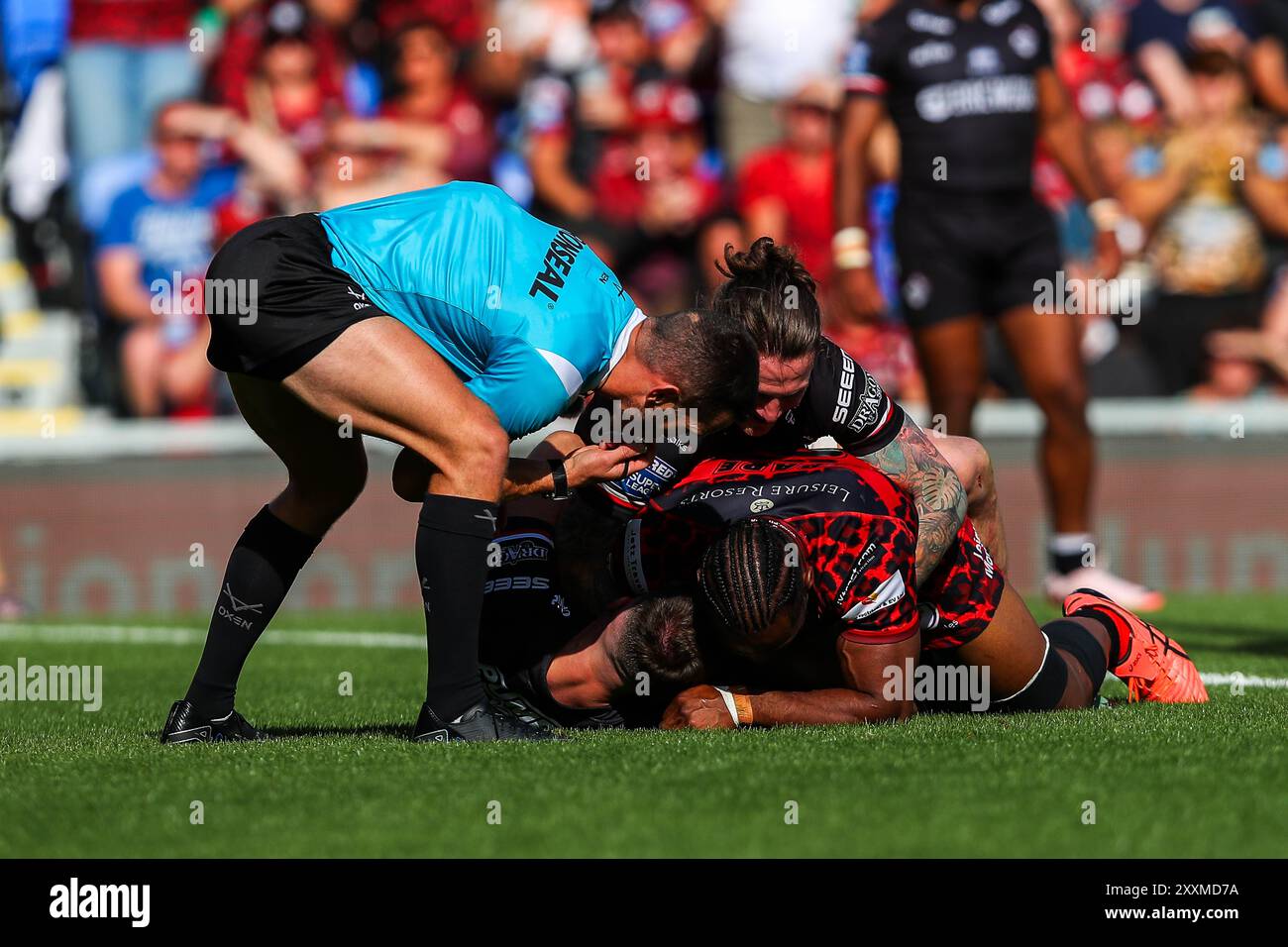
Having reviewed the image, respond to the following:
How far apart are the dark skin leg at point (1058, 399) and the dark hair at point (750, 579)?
162 inches

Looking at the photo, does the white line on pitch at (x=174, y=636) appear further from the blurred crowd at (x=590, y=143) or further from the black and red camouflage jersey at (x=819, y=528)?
the blurred crowd at (x=590, y=143)

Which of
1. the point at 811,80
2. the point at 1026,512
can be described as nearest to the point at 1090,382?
the point at 1026,512

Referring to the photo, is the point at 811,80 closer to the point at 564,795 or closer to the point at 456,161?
the point at 456,161

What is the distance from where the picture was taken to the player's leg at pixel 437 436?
4.39m

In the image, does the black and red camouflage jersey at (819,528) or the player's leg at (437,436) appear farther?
the black and red camouflage jersey at (819,528)

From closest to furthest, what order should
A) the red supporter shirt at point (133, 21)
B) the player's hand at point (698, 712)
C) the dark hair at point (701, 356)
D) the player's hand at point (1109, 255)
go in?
the dark hair at point (701, 356) → the player's hand at point (698, 712) → the player's hand at point (1109, 255) → the red supporter shirt at point (133, 21)

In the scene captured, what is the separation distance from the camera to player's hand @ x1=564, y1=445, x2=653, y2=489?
15.2ft

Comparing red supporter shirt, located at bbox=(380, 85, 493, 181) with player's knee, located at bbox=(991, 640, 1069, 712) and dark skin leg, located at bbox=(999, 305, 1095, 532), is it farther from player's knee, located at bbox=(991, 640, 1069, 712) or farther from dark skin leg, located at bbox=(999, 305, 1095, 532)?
player's knee, located at bbox=(991, 640, 1069, 712)

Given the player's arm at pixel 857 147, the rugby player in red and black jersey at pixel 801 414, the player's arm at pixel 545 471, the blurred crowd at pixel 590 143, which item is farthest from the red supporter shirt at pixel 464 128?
the player's arm at pixel 545 471

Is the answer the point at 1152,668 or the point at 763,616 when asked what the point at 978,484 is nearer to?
the point at 1152,668

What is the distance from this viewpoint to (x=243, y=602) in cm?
490

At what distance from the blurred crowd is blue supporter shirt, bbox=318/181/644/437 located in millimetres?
8728

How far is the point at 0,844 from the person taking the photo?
3426 millimetres

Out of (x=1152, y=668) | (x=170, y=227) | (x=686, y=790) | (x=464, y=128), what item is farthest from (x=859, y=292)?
(x=170, y=227)
